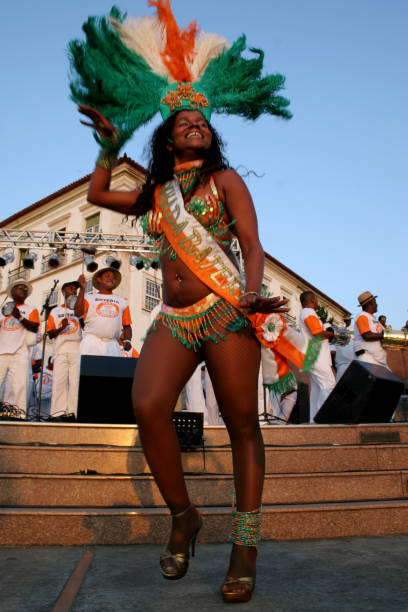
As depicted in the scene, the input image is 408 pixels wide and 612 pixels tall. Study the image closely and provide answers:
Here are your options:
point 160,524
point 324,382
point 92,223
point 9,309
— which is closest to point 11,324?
point 9,309

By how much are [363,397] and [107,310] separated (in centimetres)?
340

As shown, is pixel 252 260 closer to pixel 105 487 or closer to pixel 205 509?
pixel 205 509

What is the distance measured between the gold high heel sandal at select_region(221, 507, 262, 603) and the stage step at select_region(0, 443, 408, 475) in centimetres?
179

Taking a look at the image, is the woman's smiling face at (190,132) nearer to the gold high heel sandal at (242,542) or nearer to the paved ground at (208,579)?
the gold high heel sandal at (242,542)

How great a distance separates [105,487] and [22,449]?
0.76m

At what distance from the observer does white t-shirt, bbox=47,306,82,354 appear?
7.24 meters

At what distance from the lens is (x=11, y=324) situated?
7.32m

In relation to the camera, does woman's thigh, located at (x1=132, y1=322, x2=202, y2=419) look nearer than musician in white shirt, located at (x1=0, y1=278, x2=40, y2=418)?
Yes

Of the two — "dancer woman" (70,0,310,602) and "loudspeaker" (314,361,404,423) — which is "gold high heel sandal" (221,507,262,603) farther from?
"loudspeaker" (314,361,404,423)

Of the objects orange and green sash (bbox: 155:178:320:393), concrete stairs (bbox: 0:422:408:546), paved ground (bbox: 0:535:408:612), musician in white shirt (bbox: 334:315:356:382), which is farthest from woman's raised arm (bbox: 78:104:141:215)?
musician in white shirt (bbox: 334:315:356:382)

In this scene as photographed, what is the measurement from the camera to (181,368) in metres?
2.01

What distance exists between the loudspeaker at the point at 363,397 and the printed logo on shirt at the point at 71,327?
12.6ft

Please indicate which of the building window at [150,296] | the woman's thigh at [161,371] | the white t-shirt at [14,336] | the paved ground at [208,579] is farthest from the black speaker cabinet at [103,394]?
the building window at [150,296]

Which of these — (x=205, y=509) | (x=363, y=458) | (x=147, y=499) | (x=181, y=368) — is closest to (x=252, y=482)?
(x=181, y=368)
